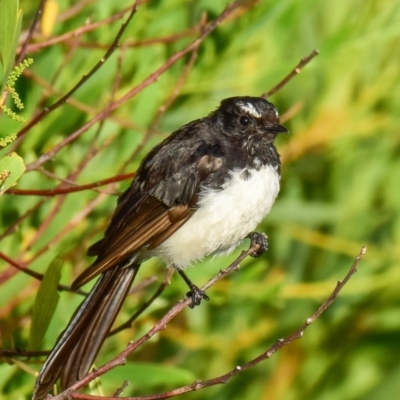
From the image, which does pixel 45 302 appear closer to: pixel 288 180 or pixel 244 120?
pixel 244 120

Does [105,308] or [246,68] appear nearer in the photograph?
[105,308]

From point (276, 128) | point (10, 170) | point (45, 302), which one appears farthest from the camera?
point (276, 128)

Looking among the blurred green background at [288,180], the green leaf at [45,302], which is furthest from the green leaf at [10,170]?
the blurred green background at [288,180]

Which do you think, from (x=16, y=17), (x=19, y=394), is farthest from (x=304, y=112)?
(x=16, y=17)

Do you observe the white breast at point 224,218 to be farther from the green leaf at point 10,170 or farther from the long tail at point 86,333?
the green leaf at point 10,170

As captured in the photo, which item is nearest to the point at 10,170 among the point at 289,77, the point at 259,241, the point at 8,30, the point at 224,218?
the point at 8,30

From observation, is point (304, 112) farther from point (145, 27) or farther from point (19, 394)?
point (19, 394)
